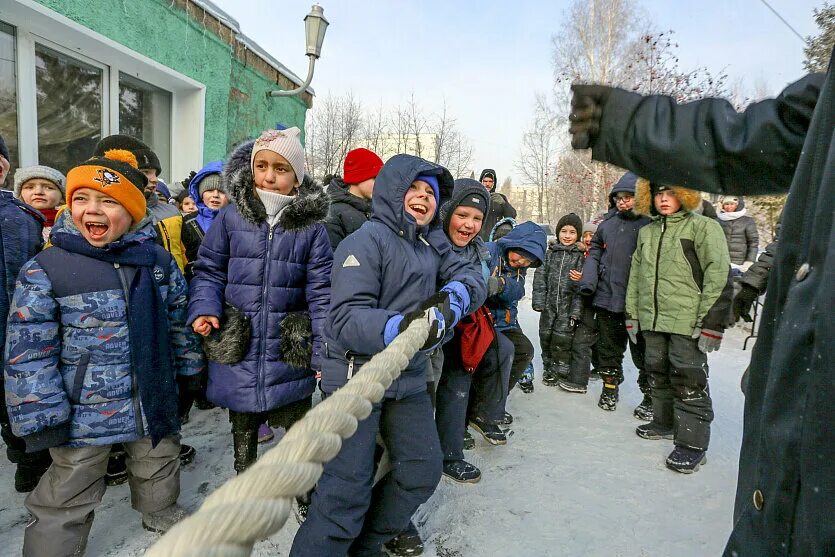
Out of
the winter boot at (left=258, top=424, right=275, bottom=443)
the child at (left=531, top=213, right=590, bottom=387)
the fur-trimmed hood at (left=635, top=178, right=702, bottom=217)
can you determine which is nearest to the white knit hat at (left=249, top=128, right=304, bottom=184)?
the winter boot at (left=258, top=424, right=275, bottom=443)

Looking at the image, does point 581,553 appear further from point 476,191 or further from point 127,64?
point 127,64

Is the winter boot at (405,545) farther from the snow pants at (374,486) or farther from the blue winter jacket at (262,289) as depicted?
the blue winter jacket at (262,289)

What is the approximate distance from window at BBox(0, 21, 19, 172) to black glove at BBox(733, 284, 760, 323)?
6.23 metres

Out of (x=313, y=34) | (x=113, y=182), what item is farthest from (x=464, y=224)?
(x=313, y=34)

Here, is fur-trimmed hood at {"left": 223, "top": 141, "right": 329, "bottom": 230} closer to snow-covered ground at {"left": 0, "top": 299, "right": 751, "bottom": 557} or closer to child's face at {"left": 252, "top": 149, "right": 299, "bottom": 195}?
child's face at {"left": 252, "top": 149, "right": 299, "bottom": 195}

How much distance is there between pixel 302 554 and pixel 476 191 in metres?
2.26

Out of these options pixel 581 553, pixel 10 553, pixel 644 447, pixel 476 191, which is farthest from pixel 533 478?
pixel 10 553

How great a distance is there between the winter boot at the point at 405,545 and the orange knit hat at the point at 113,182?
204 centimetres

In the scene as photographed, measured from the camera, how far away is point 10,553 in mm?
1980

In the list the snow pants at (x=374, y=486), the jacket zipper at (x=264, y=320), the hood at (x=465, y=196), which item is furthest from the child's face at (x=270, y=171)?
the snow pants at (x=374, y=486)

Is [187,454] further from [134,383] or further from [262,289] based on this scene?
[262,289]

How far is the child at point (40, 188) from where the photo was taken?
10.0 feet

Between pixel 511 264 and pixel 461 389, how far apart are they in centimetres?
118

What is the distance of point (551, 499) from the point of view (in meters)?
2.67
